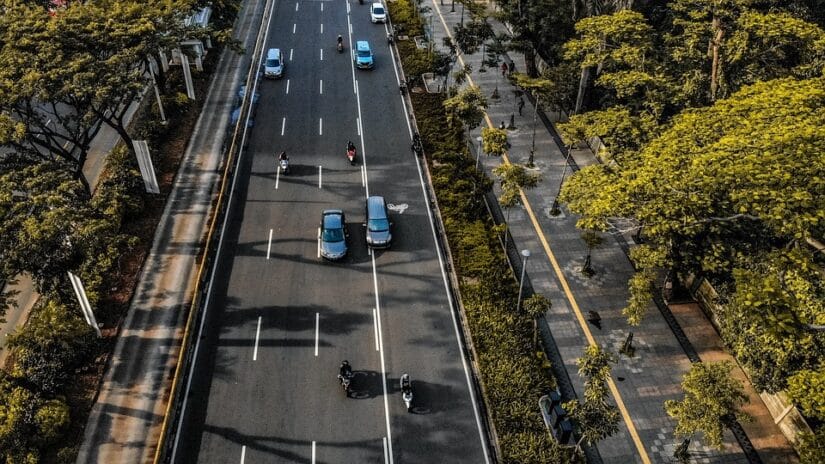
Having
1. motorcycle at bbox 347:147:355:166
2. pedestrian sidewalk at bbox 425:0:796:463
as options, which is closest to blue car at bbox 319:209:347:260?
motorcycle at bbox 347:147:355:166

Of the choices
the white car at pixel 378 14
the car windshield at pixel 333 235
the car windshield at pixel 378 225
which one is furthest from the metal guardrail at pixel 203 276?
the white car at pixel 378 14

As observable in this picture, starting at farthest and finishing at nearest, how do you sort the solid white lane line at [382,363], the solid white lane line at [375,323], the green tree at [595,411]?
1. the solid white lane line at [375,323]
2. the solid white lane line at [382,363]
3. the green tree at [595,411]

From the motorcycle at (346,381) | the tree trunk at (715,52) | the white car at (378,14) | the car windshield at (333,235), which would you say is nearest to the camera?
the motorcycle at (346,381)

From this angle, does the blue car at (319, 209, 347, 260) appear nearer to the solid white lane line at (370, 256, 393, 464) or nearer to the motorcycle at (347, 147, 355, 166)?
the solid white lane line at (370, 256, 393, 464)

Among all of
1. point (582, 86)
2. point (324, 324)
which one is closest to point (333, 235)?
point (324, 324)

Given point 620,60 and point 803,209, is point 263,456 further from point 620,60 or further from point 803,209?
point 620,60

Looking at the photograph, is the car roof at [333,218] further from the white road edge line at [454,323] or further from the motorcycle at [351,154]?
the motorcycle at [351,154]

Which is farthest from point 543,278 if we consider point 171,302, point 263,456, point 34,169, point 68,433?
point 34,169
